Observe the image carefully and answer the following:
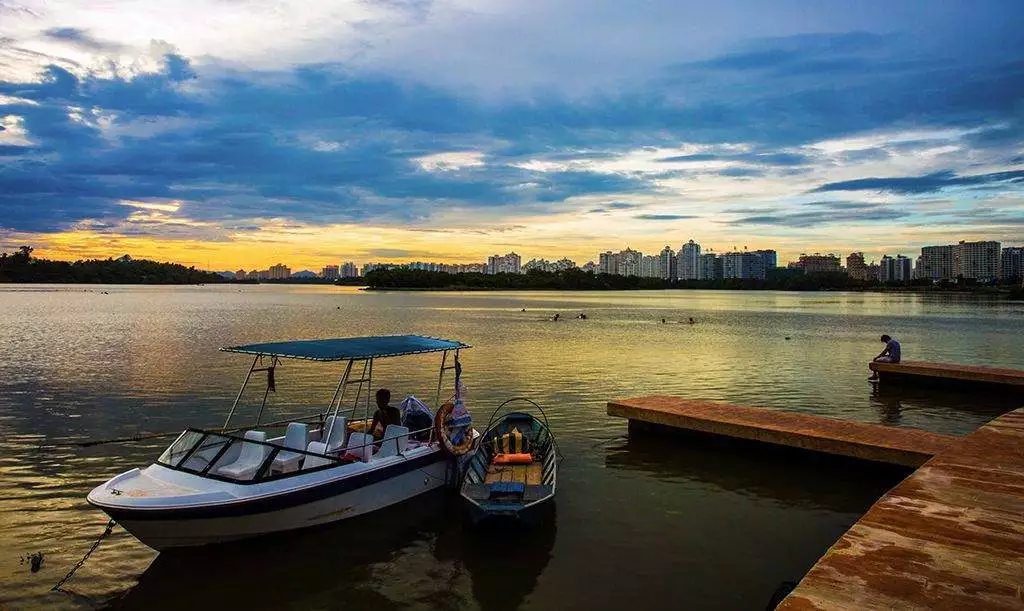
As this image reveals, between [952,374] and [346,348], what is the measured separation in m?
26.2

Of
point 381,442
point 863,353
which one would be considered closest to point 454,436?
point 381,442

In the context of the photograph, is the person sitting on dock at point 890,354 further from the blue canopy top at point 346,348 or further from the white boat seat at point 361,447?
the white boat seat at point 361,447

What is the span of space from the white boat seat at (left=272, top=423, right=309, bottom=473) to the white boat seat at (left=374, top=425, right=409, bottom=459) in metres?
1.53

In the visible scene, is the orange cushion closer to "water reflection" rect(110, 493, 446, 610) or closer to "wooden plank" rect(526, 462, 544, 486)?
"wooden plank" rect(526, 462, 544, 486)

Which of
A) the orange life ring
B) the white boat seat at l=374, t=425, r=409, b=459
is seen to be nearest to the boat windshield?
the white boat seat at l=374, t=425, r=409, b=459

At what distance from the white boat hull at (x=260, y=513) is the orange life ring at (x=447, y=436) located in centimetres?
80

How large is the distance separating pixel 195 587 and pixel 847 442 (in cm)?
1381

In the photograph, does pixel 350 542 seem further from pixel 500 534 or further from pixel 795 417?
pixel 795 417

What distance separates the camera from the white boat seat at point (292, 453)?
1188 cm

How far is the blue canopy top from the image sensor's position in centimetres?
1296

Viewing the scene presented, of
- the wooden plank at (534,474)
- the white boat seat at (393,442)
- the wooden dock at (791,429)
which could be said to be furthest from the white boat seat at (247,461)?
the wooden dock at (791,429)

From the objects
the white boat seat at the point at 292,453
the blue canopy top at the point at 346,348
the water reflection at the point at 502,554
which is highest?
the blue canopy top at the point at 346,348

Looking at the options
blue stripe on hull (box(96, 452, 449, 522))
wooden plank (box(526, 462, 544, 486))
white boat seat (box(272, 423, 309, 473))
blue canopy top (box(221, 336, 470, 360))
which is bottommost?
wooden plank (box(526, 462, 544, 486))

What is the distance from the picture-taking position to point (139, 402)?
78.0 feet
